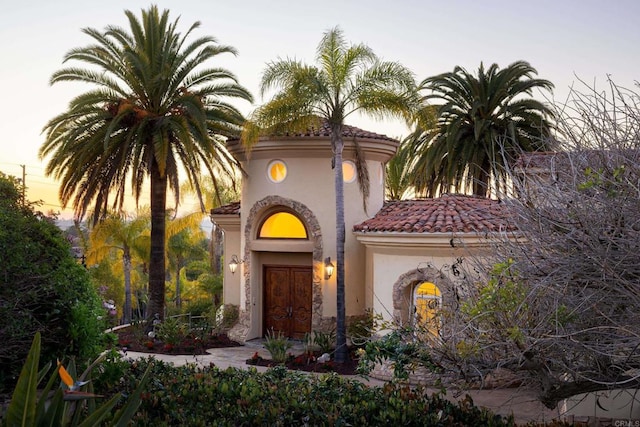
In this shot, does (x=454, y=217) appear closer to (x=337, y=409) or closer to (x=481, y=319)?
(x=337, y=409)

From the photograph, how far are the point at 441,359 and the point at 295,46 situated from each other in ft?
44.2

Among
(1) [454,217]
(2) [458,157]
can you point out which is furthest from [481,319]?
(2) [458,157]

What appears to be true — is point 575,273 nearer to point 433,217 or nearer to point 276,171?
point 433,217

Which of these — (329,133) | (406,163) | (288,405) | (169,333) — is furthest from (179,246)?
(288,405)

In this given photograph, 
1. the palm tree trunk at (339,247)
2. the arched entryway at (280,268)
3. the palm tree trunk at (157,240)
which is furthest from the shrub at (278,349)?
the palm tree trunk at (157,240)

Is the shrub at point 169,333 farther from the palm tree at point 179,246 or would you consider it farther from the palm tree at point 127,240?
the palm tree at point 179,246

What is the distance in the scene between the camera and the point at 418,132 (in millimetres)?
26547

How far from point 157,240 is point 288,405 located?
1273cm

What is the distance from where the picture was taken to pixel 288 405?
8.64m

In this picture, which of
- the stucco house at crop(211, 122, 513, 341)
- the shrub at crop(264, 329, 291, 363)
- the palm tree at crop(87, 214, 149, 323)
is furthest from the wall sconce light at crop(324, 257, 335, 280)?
the palm tree at crop(87, 214, 149, 323)

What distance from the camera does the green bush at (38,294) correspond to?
8234 millimetres

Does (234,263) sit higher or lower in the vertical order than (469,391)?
higher

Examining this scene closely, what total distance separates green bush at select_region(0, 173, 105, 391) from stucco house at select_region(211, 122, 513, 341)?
876 centimetres

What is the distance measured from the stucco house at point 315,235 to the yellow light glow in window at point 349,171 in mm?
31
